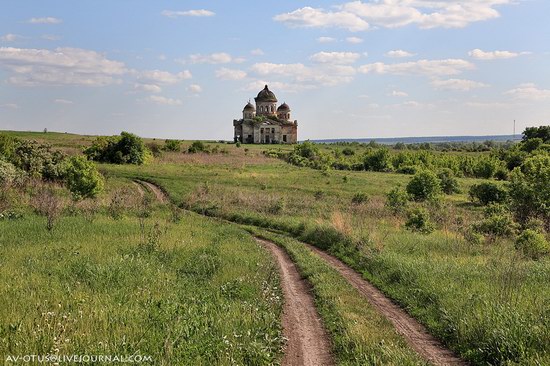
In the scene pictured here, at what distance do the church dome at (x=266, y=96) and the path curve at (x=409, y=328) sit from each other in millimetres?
111437

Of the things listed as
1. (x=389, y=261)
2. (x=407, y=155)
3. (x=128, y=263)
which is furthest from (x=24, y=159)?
(x=407, y=155)

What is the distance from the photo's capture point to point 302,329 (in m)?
8.62

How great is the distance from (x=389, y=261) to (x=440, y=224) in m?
11.7

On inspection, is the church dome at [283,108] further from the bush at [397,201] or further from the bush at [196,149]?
the bush at [397,201]

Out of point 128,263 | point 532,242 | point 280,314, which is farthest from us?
point 532,242

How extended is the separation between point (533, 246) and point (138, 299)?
1274cm

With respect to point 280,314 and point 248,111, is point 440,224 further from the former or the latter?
point 248,111

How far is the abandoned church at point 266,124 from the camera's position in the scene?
115m

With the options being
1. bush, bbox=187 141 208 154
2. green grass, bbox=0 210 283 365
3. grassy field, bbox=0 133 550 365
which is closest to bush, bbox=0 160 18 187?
grassy field, bbox=0 133 550 365

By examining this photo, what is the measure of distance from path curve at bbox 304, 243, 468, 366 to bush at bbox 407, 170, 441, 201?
2334 centimetres

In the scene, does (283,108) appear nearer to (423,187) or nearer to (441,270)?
(423,187)

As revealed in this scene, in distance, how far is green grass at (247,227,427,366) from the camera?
7.02 meters

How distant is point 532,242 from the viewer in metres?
15.3

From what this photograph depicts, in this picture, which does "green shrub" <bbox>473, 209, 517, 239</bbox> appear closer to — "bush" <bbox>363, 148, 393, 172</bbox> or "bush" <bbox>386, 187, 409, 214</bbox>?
"bush" <bbox>386, 187, 409, 214</bbox>
